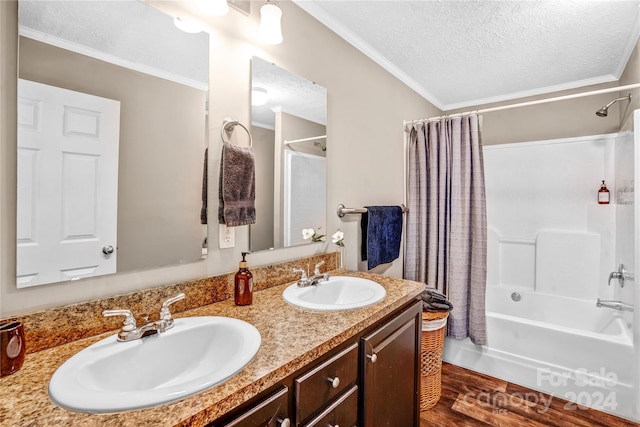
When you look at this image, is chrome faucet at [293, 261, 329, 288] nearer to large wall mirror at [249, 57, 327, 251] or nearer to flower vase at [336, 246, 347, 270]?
large wall mirror at [249, 57, 327, 251]

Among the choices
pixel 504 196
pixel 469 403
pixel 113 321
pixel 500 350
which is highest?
pixel 504 196

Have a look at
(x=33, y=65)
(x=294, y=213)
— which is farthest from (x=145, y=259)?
(x=294, y=213)

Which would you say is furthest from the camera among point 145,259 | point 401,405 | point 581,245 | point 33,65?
point 581,245

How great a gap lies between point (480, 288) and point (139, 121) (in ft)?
7.76

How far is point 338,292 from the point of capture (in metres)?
1.55

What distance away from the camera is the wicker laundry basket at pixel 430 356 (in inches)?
76.9

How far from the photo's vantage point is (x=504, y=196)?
3.12 meters

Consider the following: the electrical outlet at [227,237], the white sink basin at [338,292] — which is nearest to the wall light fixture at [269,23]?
the electrical outlet at [227,237]

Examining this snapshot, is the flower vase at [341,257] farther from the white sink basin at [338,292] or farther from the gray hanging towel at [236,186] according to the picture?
the gray hanging towel at [236,186]

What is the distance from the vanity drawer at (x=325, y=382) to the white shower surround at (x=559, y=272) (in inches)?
66.1

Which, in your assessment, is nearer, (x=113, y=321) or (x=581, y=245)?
(x=113, y=321)

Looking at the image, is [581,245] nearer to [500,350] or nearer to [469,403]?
[500,350]

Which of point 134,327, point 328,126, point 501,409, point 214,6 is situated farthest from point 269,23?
point 501,409

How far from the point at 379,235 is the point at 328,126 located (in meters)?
0.81
